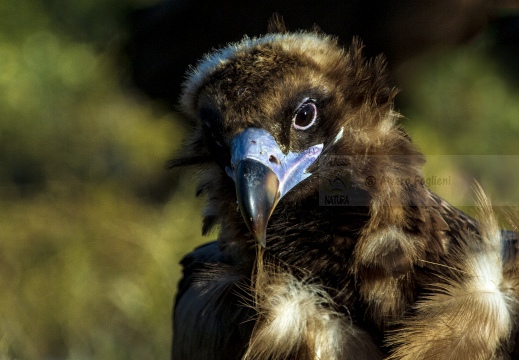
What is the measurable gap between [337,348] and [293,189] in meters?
0.51

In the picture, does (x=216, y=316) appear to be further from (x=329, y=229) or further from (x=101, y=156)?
(x=101, y=156)

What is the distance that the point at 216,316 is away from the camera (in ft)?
8.65

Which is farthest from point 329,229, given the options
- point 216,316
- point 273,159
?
point 216,316

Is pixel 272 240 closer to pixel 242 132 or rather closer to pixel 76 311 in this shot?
pixel 242 132

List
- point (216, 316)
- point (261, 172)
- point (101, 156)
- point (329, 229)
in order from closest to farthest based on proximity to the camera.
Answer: point (261, 172) → point (329, 229) → point (216, 316) → point (101, 156)

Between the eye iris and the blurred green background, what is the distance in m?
2.84

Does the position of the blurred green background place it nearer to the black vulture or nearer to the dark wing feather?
the dark wing feather

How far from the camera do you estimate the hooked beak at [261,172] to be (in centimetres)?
225

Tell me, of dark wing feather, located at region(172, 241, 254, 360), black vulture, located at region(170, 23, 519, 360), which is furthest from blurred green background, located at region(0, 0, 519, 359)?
black vulture, located at region(170, 23, 519, 360)

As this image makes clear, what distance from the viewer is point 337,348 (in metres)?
2.33

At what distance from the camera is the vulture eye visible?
252 centimetres

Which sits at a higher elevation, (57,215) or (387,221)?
(57,215)

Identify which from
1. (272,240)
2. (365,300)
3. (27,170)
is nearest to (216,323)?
(272,240)

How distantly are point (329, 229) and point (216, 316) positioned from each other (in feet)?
1.61
